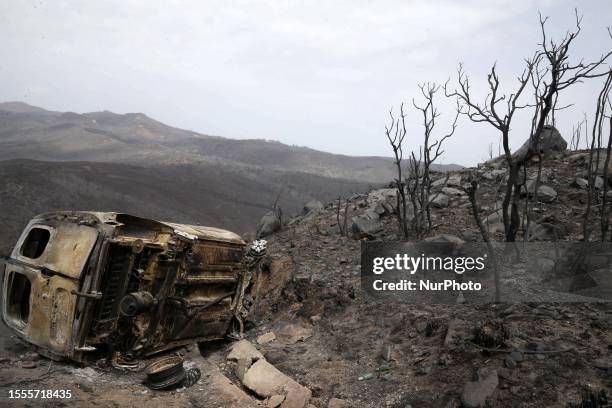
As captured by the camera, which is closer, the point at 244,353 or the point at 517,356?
the point at 517,356

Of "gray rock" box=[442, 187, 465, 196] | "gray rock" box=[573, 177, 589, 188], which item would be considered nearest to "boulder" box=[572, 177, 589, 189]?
"gray rock" box=[573, 177, 589, 188]

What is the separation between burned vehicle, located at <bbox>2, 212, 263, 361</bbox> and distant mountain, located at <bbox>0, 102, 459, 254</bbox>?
6909mm

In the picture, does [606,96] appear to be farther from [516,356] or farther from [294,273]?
[294,273]

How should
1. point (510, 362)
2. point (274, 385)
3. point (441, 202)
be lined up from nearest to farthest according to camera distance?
point (510, 362) < point (274, 385) < point (441, 202)

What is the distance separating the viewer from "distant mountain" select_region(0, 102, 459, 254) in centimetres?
1735

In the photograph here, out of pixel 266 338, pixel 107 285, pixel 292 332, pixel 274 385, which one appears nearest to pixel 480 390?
pixel 274 385

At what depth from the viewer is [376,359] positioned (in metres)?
5.72

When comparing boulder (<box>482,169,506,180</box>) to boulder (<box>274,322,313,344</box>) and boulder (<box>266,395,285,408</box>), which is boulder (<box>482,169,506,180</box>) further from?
boulder (<box>266,395,285,408</box>)

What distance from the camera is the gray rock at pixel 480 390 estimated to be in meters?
4.24

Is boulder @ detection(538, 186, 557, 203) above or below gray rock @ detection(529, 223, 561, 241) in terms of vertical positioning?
above

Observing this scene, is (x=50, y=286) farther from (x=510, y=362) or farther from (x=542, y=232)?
(x=542, y=232)

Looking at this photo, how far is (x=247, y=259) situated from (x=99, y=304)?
296 centimetres

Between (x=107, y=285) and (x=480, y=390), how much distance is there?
13.7 ft

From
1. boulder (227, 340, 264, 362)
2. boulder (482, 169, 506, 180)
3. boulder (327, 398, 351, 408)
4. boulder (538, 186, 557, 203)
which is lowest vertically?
boulder (327, 398, 351, 408)
